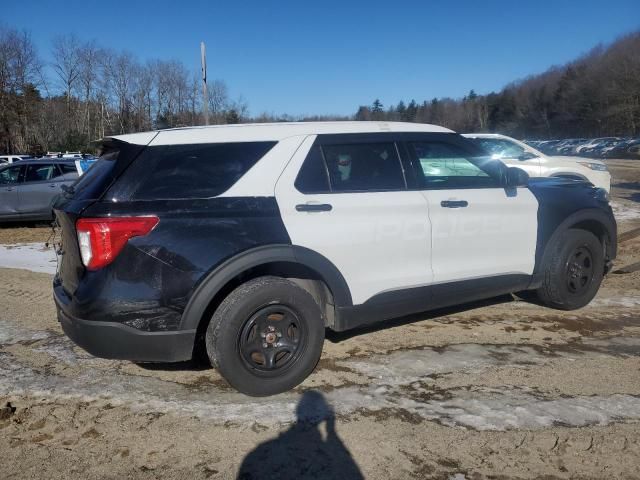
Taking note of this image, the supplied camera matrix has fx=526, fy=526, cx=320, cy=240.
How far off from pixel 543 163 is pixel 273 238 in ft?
31.0

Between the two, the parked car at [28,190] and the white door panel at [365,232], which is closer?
the white door panel at [365,232]

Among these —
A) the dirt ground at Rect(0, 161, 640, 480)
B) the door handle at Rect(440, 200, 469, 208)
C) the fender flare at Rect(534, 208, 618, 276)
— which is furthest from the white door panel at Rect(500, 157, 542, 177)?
the door handle at Rect(440, 200, 469, 208)

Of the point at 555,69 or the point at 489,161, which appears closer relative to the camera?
the point at 489,161

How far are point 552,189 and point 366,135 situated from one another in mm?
1982

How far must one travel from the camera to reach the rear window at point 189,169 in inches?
125

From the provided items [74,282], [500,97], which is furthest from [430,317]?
[500,97]

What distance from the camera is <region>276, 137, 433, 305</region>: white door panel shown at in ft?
11.4

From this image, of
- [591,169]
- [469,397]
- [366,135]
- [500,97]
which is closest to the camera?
[469,397]

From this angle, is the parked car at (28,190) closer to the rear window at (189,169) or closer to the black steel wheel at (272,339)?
the rear window at (189,169)

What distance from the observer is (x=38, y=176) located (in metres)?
11.7

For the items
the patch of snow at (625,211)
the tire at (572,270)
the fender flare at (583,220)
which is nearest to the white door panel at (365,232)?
the fender flare at (583,220)

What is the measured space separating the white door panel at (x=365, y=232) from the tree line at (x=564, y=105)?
5387 centimetres

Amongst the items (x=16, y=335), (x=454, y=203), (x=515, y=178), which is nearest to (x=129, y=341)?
(x=16, y=335)

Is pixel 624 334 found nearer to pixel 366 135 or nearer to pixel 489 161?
pixel 489 161
